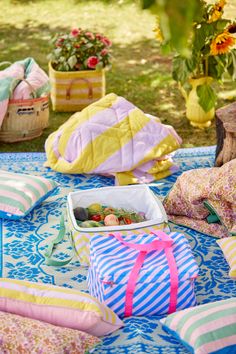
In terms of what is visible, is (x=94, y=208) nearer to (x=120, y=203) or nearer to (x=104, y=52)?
(x=120, y=203)

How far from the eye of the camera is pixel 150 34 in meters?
7.10

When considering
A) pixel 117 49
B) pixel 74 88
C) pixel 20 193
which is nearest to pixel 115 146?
pixel 20 193

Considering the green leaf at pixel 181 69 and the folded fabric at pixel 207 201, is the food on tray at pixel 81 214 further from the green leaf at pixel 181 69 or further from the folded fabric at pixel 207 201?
the green leaf at pixel 181 69

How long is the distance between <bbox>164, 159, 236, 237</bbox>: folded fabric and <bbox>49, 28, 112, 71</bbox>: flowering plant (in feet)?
6.47

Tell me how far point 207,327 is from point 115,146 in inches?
68.6

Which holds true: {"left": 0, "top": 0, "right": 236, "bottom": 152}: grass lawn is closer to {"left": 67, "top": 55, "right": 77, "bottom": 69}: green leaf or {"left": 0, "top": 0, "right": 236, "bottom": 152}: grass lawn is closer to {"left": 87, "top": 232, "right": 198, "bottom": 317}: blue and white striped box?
{"left": 67, "top": 55, "right": 77, "bottom": 69}: green leaf

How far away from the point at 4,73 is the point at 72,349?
9.77ft

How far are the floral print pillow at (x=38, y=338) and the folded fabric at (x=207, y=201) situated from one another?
1.16 m

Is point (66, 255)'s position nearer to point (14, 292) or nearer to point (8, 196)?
point (8, 196)

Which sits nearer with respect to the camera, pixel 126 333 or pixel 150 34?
pixel 126 333

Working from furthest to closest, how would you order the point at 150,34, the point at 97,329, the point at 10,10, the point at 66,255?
the point at 10,10 → the point at 150,34 → the point at 66,255 → the point at 97,329

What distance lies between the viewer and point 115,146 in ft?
12.4

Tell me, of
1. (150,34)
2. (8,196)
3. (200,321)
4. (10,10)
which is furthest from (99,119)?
(10,10)

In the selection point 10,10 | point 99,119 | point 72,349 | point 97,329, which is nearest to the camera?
point 72,349
